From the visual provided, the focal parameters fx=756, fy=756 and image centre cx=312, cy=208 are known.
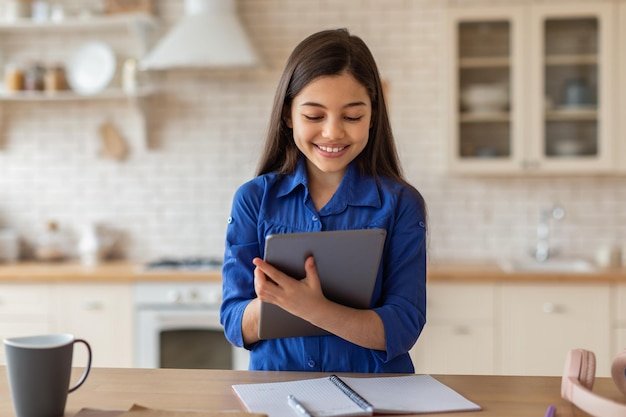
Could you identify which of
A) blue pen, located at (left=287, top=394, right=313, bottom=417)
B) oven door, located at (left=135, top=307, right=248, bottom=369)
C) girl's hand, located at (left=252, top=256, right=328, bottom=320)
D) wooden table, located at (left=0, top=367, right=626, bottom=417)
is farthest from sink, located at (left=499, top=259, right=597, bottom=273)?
blue pen, located at (left=287, top=394, right=313, bottom=417)

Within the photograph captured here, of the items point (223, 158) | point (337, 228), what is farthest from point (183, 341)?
point (337, 228)

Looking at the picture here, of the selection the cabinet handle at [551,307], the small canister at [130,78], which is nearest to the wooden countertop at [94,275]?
the small canister at [130,78]

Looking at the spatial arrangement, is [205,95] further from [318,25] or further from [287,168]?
[287,168]

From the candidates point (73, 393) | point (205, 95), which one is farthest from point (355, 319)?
point (205, 95)

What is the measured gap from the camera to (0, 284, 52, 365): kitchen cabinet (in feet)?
12.9

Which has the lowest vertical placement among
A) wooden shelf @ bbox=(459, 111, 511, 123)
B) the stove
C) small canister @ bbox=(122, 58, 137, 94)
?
the stove

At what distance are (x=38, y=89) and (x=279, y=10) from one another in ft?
4.83

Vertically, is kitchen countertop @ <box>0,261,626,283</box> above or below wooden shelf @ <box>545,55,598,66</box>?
below

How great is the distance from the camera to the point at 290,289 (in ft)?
4.99

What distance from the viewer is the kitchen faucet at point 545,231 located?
4.24 metres

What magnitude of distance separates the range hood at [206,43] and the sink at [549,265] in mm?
1783

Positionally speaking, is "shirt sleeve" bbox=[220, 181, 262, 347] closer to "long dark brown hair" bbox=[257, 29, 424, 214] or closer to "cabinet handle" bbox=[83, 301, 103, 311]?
"long dark brown hair" bbox=[257, 29, 424, 214]

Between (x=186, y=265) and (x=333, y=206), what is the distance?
2.42m

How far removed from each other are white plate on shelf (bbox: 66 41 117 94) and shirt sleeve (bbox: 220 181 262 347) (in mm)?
2901
